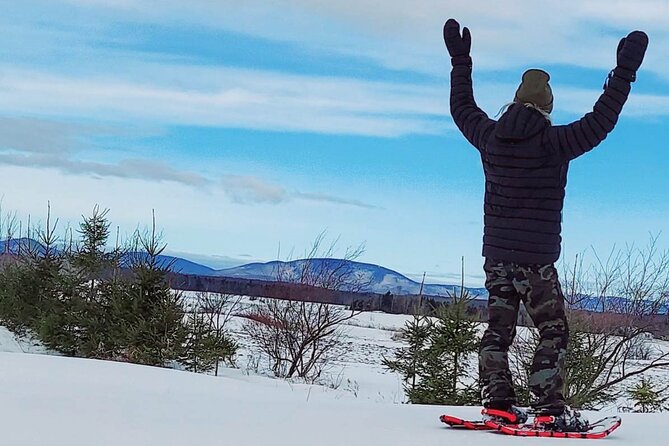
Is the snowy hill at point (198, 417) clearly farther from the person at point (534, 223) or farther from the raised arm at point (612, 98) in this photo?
the raised arm at point (612, 98)

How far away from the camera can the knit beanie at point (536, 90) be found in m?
4.17

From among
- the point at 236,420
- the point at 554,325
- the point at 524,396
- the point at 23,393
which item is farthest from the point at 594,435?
the point at 524,396

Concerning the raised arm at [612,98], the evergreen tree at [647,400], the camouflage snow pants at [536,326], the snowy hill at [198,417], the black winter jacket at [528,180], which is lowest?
the evergreen tree at [647,400]

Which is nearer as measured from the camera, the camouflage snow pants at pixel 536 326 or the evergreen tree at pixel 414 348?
the camouflage snow pants at pixel 536 326

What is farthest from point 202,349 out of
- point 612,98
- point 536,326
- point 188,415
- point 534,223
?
point 612,98

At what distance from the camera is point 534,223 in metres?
4.06

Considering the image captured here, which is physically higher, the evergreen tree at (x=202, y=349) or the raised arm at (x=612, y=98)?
the raised arm at (x=612, y=98)

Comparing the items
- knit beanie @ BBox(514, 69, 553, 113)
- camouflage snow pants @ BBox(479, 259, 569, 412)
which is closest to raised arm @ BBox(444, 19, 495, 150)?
knit beanie @ BBox(514, 69, 553, 113)

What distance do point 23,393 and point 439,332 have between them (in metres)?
10.2

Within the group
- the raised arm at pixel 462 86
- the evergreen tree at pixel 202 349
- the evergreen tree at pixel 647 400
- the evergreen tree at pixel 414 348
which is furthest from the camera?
the evergreen tree at pixel 202 349

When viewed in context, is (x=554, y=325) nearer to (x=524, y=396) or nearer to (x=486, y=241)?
(x=486, y=241)

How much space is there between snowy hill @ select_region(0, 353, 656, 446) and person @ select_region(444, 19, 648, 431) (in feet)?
1.36

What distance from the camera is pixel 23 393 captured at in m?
4.29

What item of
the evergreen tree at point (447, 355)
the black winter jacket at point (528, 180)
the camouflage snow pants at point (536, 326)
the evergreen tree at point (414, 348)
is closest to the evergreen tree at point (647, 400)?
the evergreen tree at point (447, 355)
